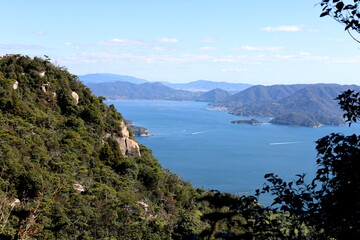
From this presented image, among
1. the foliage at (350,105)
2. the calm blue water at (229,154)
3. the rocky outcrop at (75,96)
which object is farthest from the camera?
the calm blue water at (229,154)

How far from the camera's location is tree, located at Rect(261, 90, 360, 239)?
3.03 metres

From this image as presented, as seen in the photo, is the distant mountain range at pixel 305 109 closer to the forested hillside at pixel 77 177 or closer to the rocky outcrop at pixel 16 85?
the forested hillside at pixel 77 177

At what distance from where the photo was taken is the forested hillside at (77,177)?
10625 millimetres

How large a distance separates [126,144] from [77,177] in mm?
7856

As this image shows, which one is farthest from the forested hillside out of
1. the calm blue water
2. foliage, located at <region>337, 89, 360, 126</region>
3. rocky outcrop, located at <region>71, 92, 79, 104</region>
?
the calm blue water

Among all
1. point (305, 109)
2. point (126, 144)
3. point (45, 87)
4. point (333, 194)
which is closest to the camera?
point (333, 194)

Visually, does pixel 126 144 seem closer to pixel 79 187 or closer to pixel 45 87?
pixel 45 87

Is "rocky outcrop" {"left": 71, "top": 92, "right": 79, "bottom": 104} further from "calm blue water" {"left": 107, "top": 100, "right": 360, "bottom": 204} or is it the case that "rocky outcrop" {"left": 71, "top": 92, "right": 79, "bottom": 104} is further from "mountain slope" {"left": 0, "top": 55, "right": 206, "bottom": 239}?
"calm blue water" {"left": 107, "top": 100, "right": 360, "bottom": 204}

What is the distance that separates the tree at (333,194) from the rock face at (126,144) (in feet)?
68.7

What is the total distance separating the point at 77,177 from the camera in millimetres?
16688

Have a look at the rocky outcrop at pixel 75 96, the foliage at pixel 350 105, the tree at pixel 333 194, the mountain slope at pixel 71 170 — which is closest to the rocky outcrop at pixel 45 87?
the mountain slope at pixel 71 170

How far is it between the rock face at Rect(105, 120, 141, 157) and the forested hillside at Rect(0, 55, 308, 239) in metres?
0.07

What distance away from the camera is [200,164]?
55.8m

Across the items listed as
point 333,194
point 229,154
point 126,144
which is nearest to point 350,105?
point 333,194
